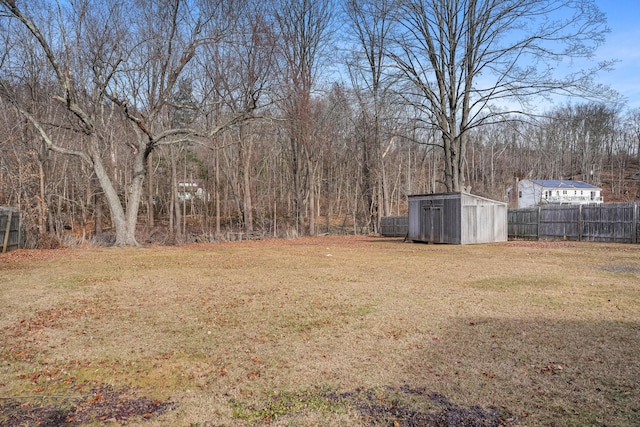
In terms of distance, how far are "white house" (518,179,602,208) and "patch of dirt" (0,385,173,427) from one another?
176 ft

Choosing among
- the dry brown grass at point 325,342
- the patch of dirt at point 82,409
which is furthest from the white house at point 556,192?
the patch of dirt at point 82,409

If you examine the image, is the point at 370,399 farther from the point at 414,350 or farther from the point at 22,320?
the point at 22,320

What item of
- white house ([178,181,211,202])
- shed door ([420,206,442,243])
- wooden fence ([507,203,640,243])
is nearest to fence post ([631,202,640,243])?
wooden fence ([507,203,640,243])

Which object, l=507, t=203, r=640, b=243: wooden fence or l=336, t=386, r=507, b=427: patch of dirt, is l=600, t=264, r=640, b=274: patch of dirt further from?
l=507, t=203, r=640, b=243: wooden fence

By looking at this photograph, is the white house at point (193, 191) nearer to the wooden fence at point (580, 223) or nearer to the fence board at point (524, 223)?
the fence board at point (524, 223)

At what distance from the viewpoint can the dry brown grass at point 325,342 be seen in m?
3.67

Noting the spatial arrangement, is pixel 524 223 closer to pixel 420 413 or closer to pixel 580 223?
pixel 580 223

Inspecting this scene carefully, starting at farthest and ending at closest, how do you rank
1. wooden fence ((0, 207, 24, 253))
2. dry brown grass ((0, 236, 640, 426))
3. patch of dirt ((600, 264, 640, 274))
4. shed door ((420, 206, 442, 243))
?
shed door ((420, 206, 442, 243)) < wooden fence ((0, 207, 24, 253)) < patch of dirt ((600, 264, 640, 274)) < dry brown grass ((0, 236, 640, 426))

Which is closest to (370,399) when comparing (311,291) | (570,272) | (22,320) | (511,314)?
(511,314)

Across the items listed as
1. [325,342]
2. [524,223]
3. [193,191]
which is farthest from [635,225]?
[193,191]

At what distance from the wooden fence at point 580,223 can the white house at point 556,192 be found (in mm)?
30164

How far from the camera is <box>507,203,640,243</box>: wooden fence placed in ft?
64.8

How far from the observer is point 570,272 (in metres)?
10.4

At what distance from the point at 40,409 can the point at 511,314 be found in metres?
5.79
